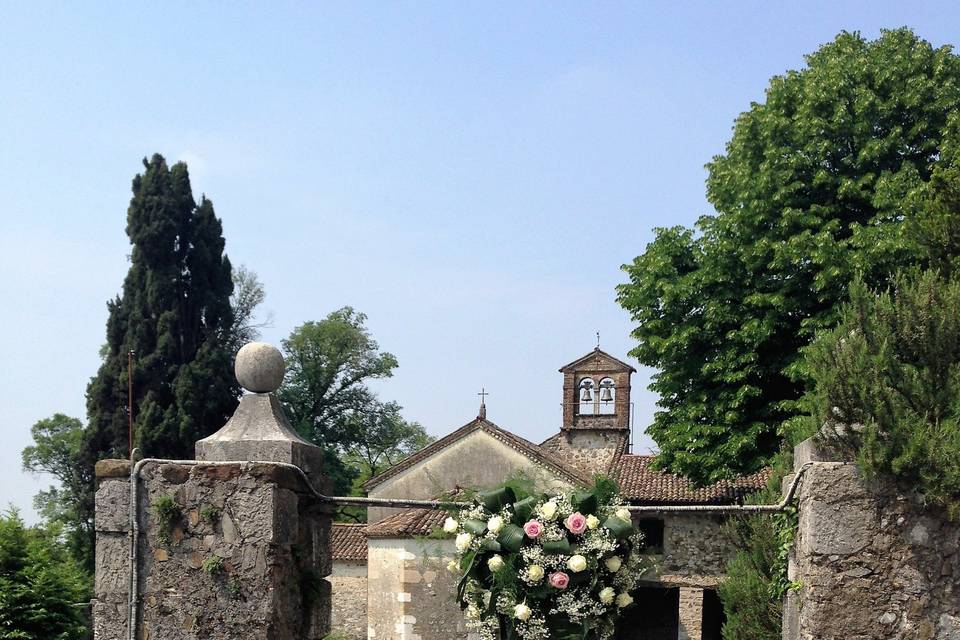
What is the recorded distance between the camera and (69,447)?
38.9 meters

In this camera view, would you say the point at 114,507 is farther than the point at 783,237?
No

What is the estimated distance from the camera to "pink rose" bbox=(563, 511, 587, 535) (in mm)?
5516

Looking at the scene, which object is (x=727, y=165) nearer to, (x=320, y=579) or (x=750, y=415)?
(x=750, y=415)

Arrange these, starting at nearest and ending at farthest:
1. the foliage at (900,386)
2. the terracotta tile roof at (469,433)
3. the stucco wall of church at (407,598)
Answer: the foliage at (900,386)
the stucco wall of church at (407,598)
the terracotta tile roof at (469,433)

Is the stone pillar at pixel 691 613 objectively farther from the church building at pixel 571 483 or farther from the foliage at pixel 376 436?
the foliage at pixel 376 436

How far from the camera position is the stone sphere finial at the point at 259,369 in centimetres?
597

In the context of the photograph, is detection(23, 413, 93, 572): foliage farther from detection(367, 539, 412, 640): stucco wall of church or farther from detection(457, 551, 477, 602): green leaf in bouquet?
detection(457, 551, 477, 602): green leaf in bouquet

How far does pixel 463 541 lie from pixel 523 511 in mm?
385

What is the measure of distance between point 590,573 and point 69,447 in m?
37.4

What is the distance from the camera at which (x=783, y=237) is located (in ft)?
59.4

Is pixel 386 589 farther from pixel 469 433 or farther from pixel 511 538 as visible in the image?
pixel 511 538

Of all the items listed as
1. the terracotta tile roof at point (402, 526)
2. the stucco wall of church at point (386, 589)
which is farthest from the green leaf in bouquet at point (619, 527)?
the stucco wall of church at point (386, 589)

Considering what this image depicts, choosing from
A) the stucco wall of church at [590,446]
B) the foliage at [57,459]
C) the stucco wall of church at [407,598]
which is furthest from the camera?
the foliage at [57,459]

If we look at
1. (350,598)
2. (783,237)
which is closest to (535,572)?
→ (783,237)
